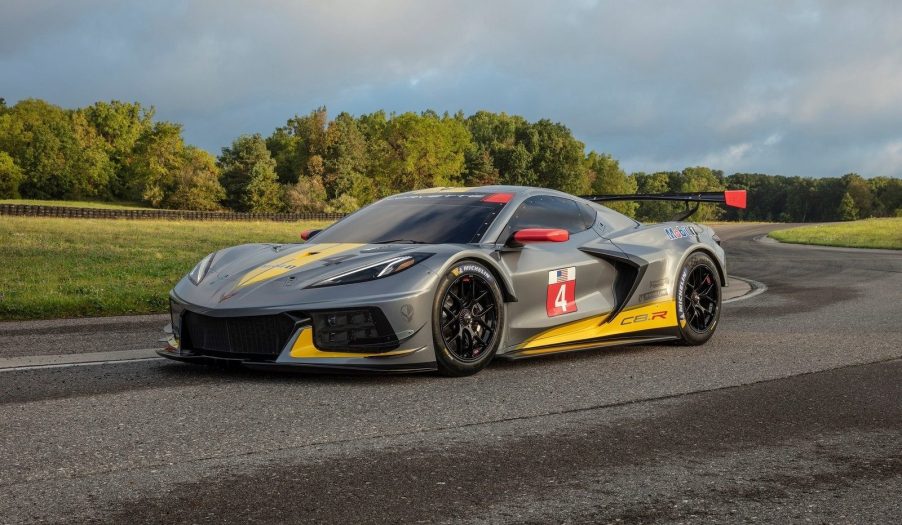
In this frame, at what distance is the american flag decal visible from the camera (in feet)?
22.6

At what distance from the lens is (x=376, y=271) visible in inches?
238

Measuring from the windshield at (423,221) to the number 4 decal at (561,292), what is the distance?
0.62m

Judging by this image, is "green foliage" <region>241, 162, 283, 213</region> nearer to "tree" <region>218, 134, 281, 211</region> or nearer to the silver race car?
"tree" <region>218, 134, 281, 211</region>

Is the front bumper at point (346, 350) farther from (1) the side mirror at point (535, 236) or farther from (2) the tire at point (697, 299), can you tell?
(2) the tire at point (697, 299)

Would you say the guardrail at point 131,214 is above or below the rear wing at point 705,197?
below

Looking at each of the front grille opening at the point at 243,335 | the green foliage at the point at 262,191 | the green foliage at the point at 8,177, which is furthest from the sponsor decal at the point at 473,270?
the green foliage at the point at 8,177

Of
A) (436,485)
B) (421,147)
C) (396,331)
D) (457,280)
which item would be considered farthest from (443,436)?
(421,147)

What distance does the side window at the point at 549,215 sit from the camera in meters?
7.18

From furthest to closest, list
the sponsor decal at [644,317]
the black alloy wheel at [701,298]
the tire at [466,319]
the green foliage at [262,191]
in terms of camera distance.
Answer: the green foliage at [262,191]
the black alloy wheel at [701,298]
the sponsor decal at [644,317]
the tire at [466,319]

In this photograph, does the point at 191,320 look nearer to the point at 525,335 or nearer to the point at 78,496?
the point at 525,335

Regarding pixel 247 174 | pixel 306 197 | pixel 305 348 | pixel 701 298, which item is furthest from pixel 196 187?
pixel 305 348

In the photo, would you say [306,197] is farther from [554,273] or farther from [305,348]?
[305,348]

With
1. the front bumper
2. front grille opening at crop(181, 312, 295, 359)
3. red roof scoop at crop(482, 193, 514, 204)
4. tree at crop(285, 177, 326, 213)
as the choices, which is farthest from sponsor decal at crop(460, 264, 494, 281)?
tree at crop(285, 177, 326, 213)

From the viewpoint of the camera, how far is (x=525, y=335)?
6652 millimetres
